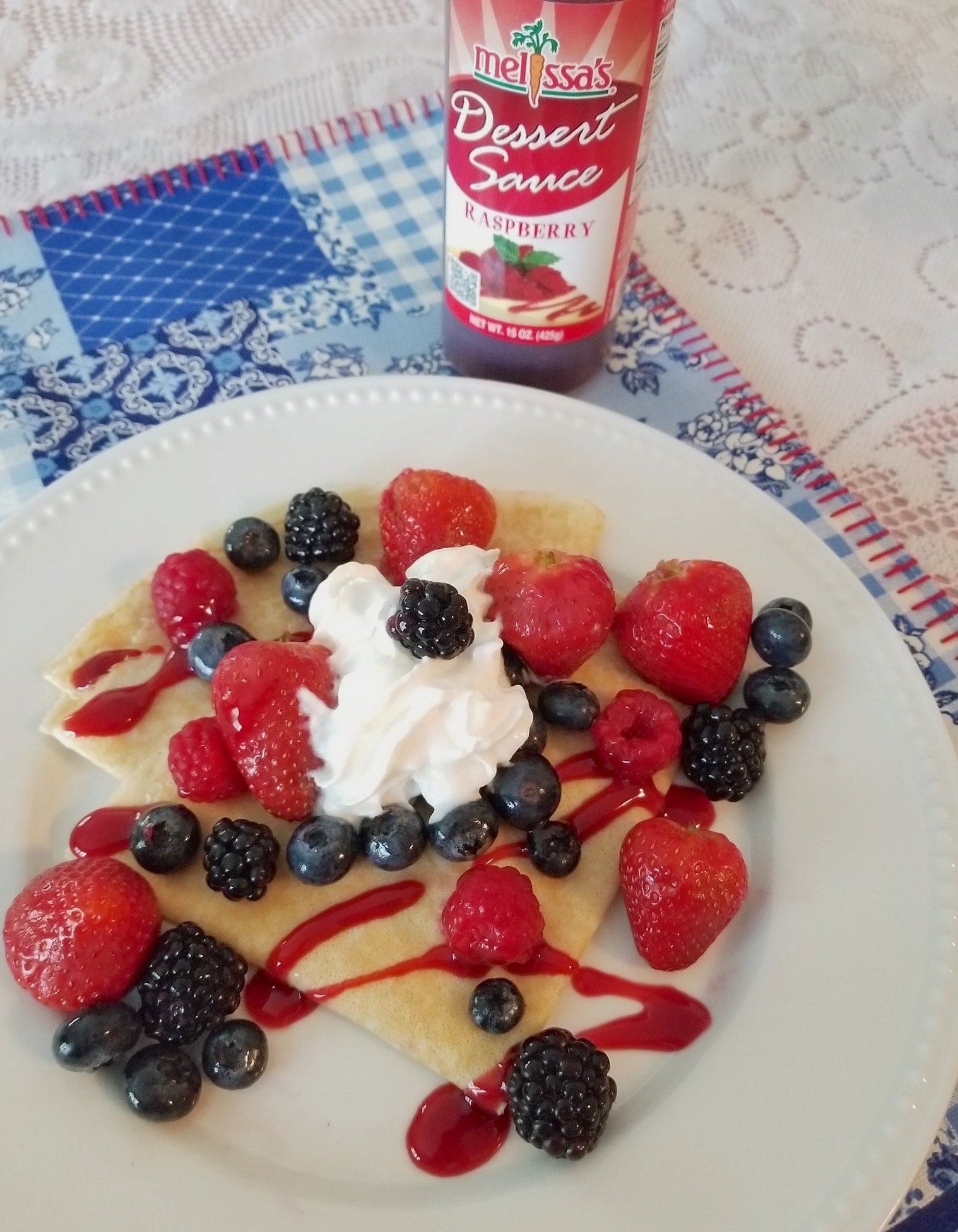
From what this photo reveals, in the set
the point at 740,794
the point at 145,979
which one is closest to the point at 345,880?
the point at 145,979

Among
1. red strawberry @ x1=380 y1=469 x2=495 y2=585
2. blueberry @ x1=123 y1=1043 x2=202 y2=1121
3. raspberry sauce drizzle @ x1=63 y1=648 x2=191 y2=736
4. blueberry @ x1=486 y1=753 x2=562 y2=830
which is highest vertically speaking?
red strawberry @ x1=380 y1=469 x2=495 y2=585

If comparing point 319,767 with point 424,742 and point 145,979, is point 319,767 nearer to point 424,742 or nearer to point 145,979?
point 424,742

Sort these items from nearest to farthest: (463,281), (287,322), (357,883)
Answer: (357,883) < (463,281) < (287,322)

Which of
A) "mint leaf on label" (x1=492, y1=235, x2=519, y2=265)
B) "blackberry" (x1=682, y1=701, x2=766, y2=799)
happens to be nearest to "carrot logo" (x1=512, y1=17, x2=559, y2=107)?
"mint leaf on label" (x1=492, y1=235, x2=519, y2=265)

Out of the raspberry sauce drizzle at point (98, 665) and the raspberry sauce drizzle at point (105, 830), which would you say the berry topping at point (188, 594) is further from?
the raspberry sauce drizzle at point (105, 830)

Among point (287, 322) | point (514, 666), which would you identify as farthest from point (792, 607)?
point (287, 322)

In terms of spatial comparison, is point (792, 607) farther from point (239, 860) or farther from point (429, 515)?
point (239, 860)

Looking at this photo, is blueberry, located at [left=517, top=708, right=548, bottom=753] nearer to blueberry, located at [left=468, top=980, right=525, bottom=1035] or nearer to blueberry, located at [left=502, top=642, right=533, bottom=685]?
blueberry, located at [left=502, top=642, right=533, bottom=685]

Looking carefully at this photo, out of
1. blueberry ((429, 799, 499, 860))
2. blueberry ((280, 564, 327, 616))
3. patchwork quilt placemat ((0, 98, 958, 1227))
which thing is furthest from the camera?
patchwork quilt placemat ((0, 98, 958, 1227))
